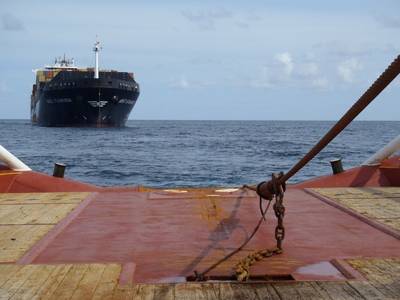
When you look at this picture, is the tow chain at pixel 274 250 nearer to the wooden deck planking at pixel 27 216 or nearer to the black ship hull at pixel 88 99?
the wooden deck planking at pixel 27 216

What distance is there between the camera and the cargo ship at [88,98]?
73188mm

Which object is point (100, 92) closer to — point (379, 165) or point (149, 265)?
point (379, 165)

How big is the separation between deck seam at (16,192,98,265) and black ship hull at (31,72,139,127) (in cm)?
6566

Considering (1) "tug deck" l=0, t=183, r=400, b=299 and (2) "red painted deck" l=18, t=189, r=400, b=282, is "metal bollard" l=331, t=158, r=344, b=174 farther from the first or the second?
(2) "red painted deck" l=18, t=189, r=400, b=282

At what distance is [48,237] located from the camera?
6418 mm

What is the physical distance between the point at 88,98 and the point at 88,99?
14cm

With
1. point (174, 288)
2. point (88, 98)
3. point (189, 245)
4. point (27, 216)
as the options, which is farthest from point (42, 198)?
point (88, 98)

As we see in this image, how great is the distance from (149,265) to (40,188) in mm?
5466

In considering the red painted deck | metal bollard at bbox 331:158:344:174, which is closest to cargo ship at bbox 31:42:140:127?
metal bollard at bbox 331:158:344:174

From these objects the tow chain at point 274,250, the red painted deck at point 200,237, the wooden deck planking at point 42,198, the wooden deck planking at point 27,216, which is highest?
the tow chain at point 274,250

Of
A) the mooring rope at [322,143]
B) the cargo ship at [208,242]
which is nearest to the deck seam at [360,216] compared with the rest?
the cargo ship at [208,242]

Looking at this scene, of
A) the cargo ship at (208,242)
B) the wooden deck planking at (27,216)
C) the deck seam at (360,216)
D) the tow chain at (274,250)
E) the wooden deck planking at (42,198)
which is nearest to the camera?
the cargo ship at (208,242)

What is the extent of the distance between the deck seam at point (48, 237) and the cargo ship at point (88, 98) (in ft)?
215

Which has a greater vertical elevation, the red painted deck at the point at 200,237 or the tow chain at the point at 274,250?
the tow chain at the point at 274,250
